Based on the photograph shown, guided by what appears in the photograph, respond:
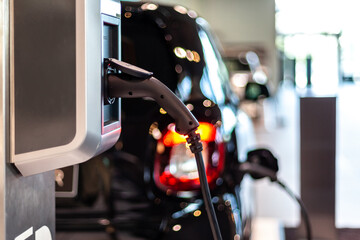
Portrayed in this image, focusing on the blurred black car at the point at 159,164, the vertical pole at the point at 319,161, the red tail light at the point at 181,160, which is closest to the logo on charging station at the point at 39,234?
the blurred black car at the point at 159,164

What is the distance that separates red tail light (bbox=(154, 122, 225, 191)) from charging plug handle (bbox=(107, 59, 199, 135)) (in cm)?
89

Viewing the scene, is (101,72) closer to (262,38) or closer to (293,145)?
(293,145)

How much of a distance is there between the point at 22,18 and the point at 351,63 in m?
32.5

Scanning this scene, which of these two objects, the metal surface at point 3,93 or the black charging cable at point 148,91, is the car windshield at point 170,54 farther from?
the metal surface at point 3,93

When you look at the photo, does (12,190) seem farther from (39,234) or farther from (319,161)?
(319,161)

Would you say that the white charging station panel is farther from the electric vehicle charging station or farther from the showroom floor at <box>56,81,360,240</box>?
the showroom floor at <box>56,81,360,240</box>

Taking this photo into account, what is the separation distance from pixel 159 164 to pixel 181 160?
0.09 metres

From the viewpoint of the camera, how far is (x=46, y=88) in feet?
3.64

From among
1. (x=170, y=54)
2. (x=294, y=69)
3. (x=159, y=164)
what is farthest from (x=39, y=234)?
(x=294, y=69)

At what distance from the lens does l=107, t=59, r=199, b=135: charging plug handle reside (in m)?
1.24

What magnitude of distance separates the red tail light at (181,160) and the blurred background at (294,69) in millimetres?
2077

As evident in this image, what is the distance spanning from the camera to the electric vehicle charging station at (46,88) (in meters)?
1.09

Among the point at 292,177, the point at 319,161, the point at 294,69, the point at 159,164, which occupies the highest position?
the point at 294,69

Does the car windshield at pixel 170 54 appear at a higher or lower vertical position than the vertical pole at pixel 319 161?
higher
